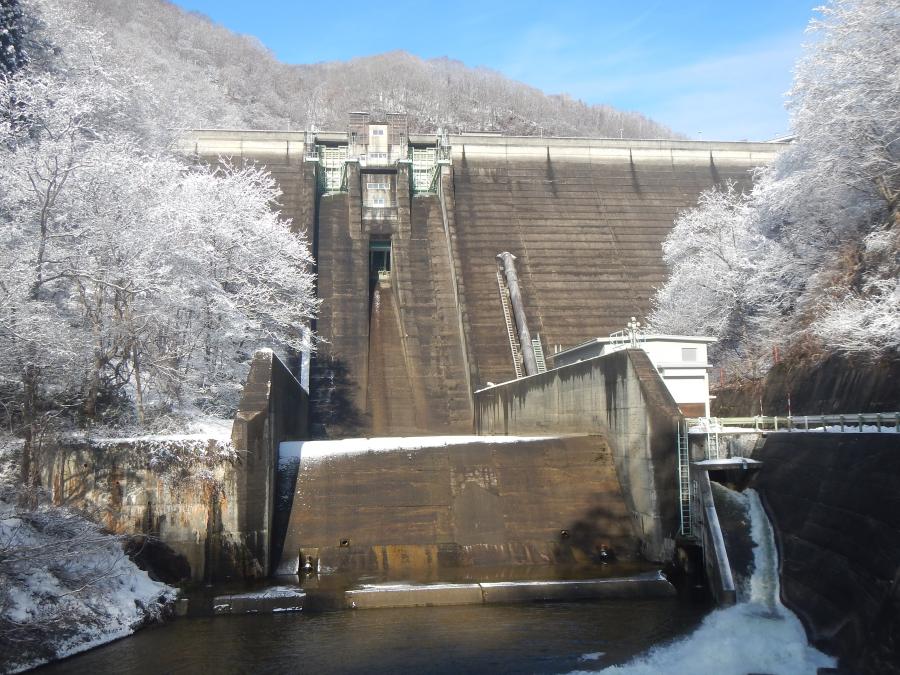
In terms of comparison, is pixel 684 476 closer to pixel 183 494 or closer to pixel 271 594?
pixel 271 594

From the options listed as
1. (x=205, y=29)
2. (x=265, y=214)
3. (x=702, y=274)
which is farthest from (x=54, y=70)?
(x=205, y=29)

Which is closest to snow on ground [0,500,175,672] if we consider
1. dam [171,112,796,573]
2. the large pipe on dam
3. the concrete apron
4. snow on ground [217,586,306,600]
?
snow on ground [217,586,306,600]

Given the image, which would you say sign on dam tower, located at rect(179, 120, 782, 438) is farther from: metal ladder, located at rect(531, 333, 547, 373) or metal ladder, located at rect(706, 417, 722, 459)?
metal ladder, located at rect(706, 417, 722, 459)

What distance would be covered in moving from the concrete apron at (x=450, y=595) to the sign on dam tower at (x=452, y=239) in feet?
41.6

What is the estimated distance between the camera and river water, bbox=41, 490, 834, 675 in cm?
938

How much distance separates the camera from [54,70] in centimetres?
2573

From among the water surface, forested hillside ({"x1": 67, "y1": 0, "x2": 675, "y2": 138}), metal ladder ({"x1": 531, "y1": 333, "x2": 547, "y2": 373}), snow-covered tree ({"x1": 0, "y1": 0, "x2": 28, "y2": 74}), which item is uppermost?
forested hillside ({"x1": 67, "y1": 0, "x2": 675, "y2": 138})

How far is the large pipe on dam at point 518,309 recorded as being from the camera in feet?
86.6

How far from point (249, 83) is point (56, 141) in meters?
104

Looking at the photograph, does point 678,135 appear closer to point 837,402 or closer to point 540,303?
point 540,303

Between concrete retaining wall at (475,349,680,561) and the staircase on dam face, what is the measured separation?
8.56 meters

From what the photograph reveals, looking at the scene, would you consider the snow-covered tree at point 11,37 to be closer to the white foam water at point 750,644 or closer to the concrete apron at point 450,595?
the concrete apron at point 450,595

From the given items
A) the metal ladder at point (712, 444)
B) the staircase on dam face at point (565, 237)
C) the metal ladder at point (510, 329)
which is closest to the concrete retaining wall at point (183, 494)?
the metal ladder at point (712, 444)

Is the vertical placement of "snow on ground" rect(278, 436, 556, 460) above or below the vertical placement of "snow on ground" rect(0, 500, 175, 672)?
above
